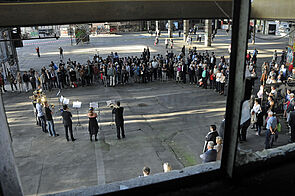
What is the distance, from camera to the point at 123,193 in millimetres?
2047

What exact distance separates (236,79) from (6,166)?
1885mm

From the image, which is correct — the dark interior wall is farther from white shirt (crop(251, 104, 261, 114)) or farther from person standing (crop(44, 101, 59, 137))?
person standing (crop(44, 101, 59, 137))

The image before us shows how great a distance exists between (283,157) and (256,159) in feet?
1.11

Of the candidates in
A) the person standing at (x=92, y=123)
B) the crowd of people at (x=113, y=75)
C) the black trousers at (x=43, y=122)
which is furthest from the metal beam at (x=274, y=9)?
the black trousers at (x=43, y=122)

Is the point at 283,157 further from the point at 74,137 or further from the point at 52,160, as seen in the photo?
the point at 74,137

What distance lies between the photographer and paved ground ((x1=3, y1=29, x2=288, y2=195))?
28.5ft

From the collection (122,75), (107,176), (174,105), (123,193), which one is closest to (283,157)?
(123,193)

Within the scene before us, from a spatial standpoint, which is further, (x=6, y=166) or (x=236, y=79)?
(x=236, y=79)

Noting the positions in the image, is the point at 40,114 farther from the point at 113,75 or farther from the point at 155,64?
the point at 155,64

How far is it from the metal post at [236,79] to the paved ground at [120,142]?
6.65 metres

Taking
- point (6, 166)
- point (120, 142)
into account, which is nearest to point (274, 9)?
point (120, 142)

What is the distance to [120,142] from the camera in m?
10.9

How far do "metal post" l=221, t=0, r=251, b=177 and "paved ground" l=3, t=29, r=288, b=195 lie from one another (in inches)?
262

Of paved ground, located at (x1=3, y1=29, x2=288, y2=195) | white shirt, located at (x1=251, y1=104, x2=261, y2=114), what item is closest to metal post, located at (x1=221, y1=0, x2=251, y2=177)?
paved ground, located at (x1=3, y1=29, x2=288, y2=195)
